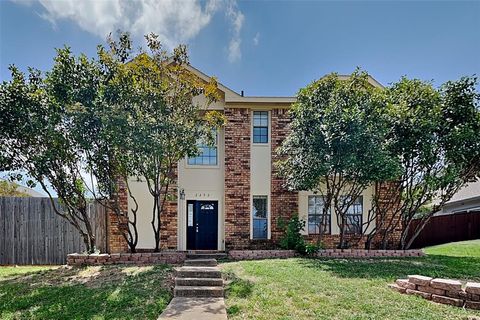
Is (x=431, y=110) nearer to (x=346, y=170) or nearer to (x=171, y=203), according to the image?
(x=346, y=170)

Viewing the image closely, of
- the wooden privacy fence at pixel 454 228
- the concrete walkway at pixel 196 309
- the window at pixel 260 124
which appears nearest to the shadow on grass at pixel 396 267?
the concrete walkway at pixel 196 309

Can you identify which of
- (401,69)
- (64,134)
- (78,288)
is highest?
(401,69)

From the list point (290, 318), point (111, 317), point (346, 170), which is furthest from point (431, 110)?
point (111, 317)

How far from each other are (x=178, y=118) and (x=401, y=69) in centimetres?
854

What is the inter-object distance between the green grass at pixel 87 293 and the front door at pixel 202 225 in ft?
12.4

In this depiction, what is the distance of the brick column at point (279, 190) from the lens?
12648 millimetres

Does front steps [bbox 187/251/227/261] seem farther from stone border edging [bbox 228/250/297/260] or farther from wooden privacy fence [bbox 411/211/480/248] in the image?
wooden privacy fence [bbox 411/211/480/248]

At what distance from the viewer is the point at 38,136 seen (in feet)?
29.3

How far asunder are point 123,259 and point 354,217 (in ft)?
28.5

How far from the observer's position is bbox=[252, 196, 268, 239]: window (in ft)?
41.6

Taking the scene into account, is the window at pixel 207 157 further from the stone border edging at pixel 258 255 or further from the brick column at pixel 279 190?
the stone border edging at pixel 258 255

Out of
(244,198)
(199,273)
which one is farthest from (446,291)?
(244,198)

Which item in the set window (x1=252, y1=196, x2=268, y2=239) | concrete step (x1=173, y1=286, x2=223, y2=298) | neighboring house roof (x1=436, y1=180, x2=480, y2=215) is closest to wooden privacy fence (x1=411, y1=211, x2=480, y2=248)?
neighboring house roof (x1=436, y1=180, x2=480, y2=215)

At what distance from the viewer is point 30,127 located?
8.69 m
